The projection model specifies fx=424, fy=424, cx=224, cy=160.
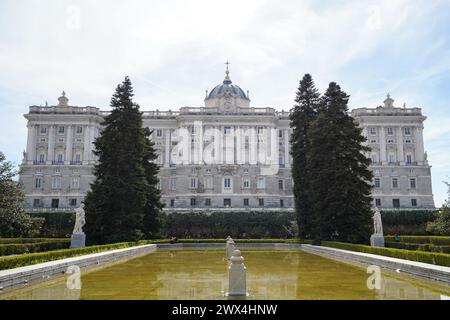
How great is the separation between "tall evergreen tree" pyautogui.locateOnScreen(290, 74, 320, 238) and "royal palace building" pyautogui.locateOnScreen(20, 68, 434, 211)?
30.0 metres

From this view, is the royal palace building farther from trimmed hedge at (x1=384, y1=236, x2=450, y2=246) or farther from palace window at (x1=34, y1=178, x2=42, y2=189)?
trimmed hedge at (x1=384, y1=236, x2=450, y2=246)

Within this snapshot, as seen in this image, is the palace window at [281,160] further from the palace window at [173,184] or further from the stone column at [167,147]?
the stone column at [167,147]

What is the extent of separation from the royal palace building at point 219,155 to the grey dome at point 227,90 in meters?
0.67

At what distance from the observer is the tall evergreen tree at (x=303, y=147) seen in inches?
1389

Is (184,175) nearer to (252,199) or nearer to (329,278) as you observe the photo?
(252,199)

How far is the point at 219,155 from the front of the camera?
6938 cm

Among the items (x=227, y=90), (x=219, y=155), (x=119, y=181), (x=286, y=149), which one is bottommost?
(x=119, y=181)

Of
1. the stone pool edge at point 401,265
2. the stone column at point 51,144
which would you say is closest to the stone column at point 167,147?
the stone column at point 51,144

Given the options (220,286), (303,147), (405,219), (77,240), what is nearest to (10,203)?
(77,240)

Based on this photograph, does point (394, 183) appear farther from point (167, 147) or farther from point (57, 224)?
point (57, 224)

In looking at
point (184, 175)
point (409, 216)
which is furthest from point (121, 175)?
point (184, 175)

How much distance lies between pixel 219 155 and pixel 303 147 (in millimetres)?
33699

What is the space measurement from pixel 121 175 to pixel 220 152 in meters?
38.9
